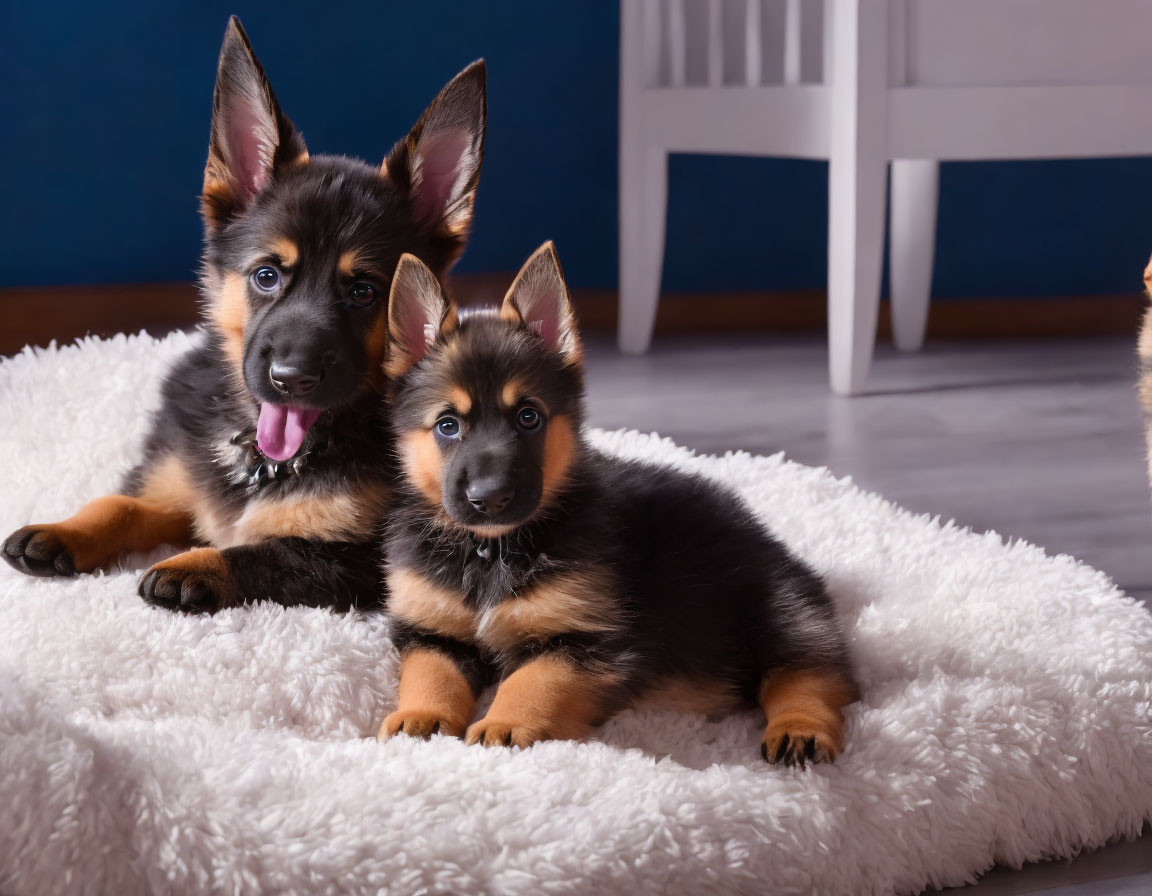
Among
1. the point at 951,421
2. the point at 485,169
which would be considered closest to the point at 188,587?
the point at 951,421

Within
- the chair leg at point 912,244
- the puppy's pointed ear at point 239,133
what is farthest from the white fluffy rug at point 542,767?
the chair leg at point 912,244

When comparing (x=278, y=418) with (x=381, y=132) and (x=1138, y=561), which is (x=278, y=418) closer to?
(x=1138, y=561)

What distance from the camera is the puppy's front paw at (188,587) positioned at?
1695 millimetres

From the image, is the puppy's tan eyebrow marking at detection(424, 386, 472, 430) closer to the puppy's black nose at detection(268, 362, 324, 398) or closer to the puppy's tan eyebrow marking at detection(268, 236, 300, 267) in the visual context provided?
the puppy's black nose at detection(268, 362, 324, 398)

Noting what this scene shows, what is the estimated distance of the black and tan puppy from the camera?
5.59ft

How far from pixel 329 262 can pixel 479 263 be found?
2.92 metres

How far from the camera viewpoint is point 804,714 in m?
1.46

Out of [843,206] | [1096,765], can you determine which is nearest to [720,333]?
[843,206]

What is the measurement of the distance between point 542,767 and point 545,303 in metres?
0.61

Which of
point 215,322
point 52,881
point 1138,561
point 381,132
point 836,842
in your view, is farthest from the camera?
point 381,132

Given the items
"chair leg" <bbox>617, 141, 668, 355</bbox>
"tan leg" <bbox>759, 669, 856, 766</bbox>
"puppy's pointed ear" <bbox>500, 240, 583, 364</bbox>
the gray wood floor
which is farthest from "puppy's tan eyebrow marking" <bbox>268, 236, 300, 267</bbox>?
"chair leg" <bbox>617, 141, 668, 355</bbox>

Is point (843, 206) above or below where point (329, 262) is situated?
below

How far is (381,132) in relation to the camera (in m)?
4.45

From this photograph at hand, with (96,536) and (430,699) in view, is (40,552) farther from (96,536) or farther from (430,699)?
(430,699)
